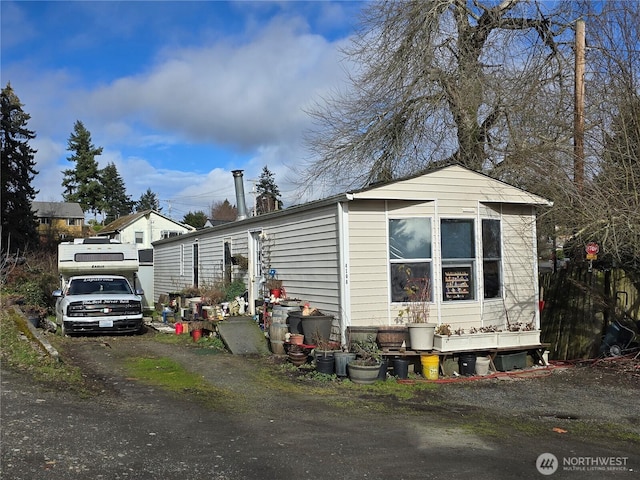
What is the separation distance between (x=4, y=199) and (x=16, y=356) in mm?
29289

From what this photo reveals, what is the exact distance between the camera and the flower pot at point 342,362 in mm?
9273

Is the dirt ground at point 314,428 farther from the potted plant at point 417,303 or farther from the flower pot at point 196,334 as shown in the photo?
the flower pot at point 196,334

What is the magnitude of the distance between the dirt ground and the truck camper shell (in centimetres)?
777

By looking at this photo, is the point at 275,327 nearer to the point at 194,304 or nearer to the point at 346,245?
the point at 346,245

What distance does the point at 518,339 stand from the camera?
34.2ft

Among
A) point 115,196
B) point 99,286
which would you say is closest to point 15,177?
point 99,286

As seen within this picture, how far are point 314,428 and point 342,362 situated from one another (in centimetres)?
301

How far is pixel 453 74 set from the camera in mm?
17203

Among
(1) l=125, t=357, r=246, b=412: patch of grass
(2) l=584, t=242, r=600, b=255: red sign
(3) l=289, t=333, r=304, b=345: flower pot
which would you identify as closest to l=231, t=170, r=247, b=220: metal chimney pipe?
(1) l=125, t=357, r=246, b=412: patch of grass

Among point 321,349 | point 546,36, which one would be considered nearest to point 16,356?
point 321,349

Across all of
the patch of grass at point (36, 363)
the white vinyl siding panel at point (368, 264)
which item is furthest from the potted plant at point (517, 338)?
the patch of grass at point (36, 363)

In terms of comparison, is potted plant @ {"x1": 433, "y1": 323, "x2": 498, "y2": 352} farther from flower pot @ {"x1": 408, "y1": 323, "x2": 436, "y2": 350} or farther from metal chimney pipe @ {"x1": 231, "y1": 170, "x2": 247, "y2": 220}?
metal chimney pipe @ {"x1": 231, "y1": 170, "x2": 247, "y2": 220}

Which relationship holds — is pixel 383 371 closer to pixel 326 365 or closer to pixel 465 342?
pixel 326 365

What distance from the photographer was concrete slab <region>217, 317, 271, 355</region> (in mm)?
11617
